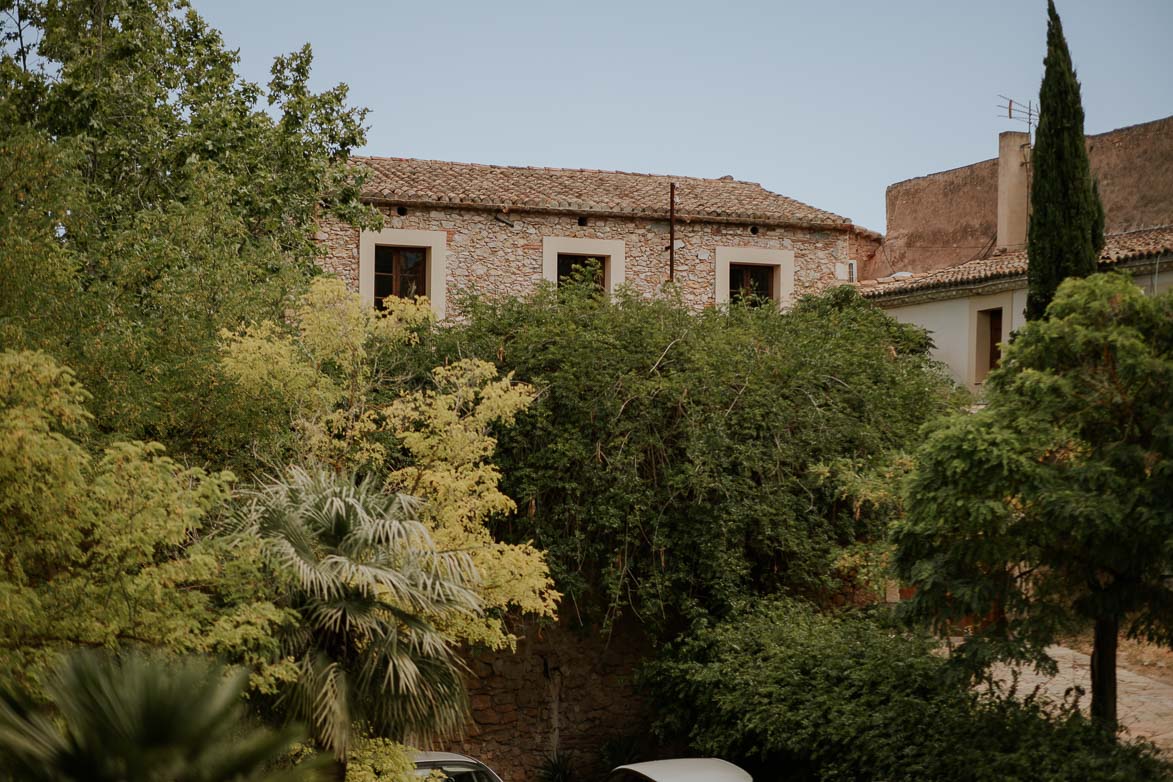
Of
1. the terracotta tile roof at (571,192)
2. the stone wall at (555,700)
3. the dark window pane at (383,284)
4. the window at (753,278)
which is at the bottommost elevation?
the stone wall at (555,700)

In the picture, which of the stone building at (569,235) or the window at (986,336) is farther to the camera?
the window at (986,336)

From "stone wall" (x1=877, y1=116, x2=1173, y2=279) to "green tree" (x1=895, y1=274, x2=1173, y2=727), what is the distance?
43.4ft

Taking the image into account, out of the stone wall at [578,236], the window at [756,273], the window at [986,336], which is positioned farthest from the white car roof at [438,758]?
the window at [986,336]

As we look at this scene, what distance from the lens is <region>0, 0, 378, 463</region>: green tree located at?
31.7 feet

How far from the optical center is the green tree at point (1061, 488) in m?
8.89

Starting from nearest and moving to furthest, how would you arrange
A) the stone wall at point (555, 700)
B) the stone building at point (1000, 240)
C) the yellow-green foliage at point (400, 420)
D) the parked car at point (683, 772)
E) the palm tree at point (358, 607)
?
the palm tree at point (358, 607), the parked car at point (683, 772), the yellow-green foliage at point (400, 420), the stone wall at point (555, 700), the stone building at point (1000, 240)

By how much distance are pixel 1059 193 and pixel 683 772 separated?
10.9 meters

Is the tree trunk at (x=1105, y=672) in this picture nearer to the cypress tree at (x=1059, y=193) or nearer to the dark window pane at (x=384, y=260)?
the cypress tree at (x=1059, y=193)

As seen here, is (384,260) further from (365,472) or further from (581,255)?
(365,472)

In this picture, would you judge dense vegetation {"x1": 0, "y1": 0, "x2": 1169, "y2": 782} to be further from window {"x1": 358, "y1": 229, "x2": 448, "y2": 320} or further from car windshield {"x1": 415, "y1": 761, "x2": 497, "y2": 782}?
window {"x1": 358, "y1": 229, "x2": 448, "y2": 320}

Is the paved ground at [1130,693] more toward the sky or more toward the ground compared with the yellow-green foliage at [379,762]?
more toward the ground

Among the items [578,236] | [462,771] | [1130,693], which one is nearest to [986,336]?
[578,236]

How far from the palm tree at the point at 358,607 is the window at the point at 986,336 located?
13981mm

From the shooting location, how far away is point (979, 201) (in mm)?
24672
